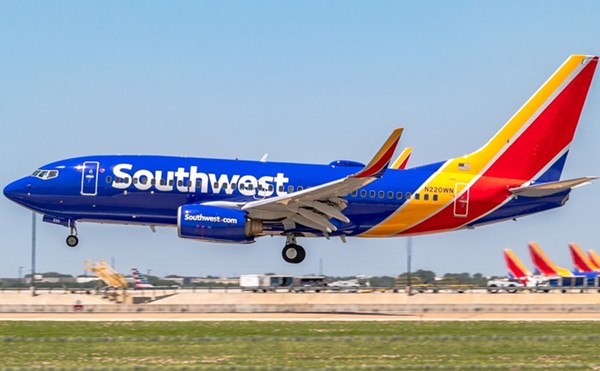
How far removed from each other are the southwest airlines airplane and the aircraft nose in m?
0.06

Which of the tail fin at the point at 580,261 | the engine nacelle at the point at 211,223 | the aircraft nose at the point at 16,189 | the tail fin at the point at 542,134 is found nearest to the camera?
the engine nacelle at the point at 211,223

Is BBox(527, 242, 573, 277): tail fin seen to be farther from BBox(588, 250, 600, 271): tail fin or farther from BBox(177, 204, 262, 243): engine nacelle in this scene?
BBox(177, 204, 262, 243): engine nacelle

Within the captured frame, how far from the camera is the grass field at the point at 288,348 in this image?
75.8ft

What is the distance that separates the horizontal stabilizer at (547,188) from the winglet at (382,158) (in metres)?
8.57

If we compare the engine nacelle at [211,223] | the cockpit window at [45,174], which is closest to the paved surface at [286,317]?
the engine nacelle at [211,223]

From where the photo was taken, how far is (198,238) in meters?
43.8

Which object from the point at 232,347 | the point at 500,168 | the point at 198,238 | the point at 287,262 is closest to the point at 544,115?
the point at 500,168

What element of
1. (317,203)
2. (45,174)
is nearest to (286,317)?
(317,203)

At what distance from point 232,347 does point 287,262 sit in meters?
A: 21.8

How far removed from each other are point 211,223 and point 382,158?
7.63 metres

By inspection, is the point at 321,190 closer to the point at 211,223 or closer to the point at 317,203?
the point at 317,203

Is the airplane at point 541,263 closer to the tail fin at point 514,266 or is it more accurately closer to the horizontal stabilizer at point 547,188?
the tail fin at point 514,266

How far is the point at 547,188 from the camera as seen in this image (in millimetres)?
46188

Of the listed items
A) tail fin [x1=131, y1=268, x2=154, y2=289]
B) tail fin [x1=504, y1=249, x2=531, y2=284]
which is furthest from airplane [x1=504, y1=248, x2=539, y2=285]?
tail fin [x1=131, y1=268, x2=154, y2=289]
